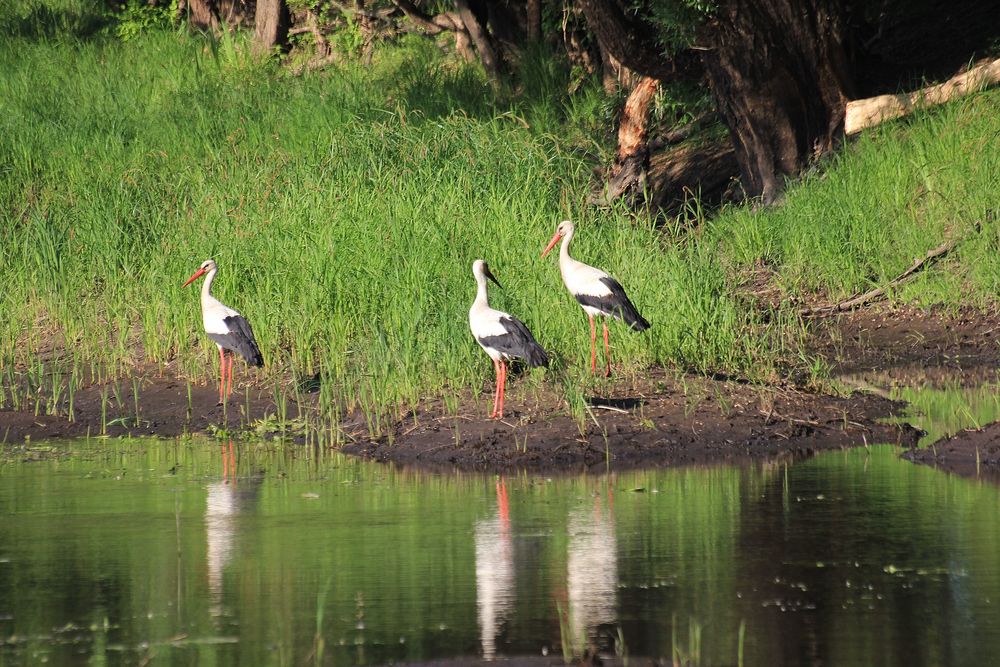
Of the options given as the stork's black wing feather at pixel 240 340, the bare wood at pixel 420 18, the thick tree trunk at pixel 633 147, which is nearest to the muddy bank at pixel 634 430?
the stork's black wing feather at pixel 240 340

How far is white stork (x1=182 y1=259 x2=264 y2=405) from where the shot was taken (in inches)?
476

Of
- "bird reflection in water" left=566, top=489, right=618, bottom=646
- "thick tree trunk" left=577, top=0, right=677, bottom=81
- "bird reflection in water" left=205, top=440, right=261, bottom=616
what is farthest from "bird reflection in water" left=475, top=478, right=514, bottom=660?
"thick tree trunk" left=577, top=0, right=677, bottom=81

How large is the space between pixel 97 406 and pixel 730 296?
5.01 meters

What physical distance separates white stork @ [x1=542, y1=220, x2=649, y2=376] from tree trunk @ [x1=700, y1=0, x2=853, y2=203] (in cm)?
528

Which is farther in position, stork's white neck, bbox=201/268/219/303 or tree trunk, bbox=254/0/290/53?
tree trunk, bbox=254/0/290/53

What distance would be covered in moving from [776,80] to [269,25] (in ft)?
36.9

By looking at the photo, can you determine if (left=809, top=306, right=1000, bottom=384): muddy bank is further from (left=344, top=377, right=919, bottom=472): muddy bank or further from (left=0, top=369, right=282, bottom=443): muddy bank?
(left=0, top=369, right=282, bottom=443): muddy bank

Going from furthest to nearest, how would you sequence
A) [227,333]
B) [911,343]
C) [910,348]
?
1. [911,343]
2. [910,348]
3. [227,333]

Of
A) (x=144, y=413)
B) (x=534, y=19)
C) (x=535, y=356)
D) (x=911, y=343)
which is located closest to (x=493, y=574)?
(x=535, y=356)

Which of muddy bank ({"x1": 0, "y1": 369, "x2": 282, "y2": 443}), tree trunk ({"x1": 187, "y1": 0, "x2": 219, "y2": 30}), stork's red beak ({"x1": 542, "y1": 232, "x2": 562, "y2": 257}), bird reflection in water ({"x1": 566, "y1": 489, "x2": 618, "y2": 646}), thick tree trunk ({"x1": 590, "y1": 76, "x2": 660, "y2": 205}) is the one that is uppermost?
tree trunk ({"x1": 187, "y1": 0, "x2": 219, "y2": 30})

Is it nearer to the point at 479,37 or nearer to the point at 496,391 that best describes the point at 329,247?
the point at 496,391

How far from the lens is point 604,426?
10.3 m

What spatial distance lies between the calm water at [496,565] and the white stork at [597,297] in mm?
2039

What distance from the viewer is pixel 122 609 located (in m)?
6.67
